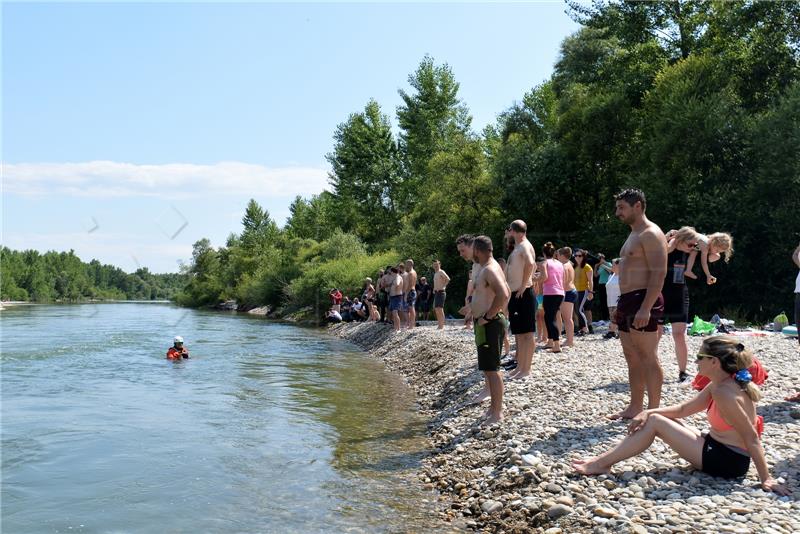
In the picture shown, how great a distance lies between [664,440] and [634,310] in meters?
1.27

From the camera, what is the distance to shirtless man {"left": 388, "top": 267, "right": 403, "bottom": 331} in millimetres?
20298

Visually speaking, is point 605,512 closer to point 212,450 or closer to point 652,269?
point 652,269

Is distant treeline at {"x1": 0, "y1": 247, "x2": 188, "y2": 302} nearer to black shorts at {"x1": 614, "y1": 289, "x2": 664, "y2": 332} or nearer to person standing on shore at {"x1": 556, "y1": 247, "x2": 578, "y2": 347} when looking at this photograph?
person standing on shore at {"x1": 556, "y1": 247, "x2": 578, "y2": 347}

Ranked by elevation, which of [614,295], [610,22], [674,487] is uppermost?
[610,22]

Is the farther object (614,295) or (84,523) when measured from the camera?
(614,295)

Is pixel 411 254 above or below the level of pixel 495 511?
above

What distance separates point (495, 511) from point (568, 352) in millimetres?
6461

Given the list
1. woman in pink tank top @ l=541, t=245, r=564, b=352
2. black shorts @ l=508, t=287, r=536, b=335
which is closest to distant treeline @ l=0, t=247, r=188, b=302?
woman in pink tank top @ l=541, t=245, r=564, b=352

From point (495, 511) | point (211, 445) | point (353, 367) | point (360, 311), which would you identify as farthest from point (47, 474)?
point (360, 311)

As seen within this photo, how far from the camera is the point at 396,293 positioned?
2073 cm

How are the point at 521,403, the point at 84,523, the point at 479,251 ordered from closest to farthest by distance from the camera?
the point at 84,523 < the point at 479,251 < the point at 521,403

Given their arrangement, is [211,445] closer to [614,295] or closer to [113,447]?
[113,447]

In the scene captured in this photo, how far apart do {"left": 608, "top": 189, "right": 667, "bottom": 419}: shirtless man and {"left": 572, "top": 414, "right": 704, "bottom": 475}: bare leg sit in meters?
0.98

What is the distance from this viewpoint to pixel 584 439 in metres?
6.45
